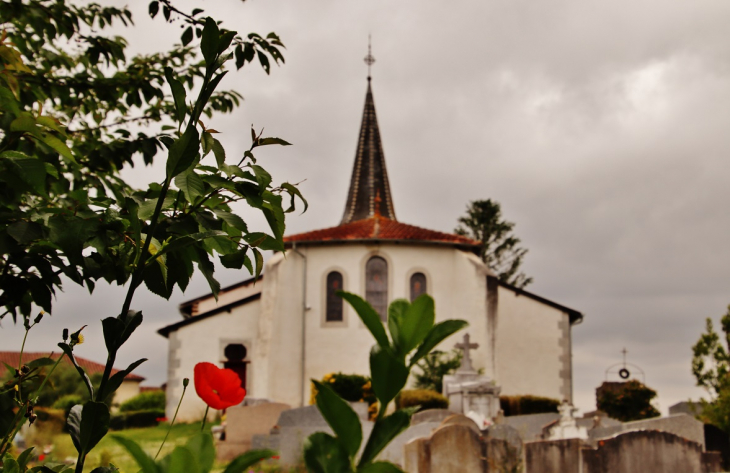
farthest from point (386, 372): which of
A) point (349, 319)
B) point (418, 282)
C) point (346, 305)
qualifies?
point (418, 282)

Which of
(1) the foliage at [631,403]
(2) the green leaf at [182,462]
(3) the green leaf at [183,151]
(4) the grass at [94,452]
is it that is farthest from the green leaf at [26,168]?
(1) the foliage at [631,403]

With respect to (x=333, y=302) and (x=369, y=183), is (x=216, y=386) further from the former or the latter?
(x=369, y=183)

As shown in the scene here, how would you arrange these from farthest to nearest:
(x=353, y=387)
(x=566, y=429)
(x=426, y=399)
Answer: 1. (x=353, y=387)
2. (x=426, y=399)
3. (x=566, y=429)

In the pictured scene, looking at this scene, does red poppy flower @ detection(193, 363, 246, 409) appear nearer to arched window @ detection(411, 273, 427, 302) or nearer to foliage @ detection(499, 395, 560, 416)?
foliage @ detection(499, 395, 560, 416)

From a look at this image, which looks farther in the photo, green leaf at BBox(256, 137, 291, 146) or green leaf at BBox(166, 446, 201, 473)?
green leaf at BBox(256, 137, 291, 146)

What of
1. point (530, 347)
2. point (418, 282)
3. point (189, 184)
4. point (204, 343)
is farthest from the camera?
point (530, 347)

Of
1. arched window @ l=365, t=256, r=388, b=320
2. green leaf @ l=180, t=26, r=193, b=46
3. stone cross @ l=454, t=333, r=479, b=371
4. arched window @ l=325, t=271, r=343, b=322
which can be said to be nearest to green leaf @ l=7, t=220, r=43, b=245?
green leaf @ l=180, t=26, r=193, b=46

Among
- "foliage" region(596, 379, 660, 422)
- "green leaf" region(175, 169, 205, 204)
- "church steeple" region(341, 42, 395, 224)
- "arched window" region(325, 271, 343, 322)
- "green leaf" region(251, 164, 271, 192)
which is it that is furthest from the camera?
"church steeple" region(341, 42, 395, 224)

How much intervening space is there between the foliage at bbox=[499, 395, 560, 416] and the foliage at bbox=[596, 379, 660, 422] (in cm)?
171

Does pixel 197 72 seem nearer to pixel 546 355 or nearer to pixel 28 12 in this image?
pixel 28 12

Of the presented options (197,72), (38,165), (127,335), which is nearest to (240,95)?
(197,72)

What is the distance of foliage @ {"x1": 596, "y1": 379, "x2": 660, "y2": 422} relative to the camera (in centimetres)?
2061

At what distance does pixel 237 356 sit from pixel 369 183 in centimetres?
982

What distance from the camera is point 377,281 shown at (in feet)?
79.9
